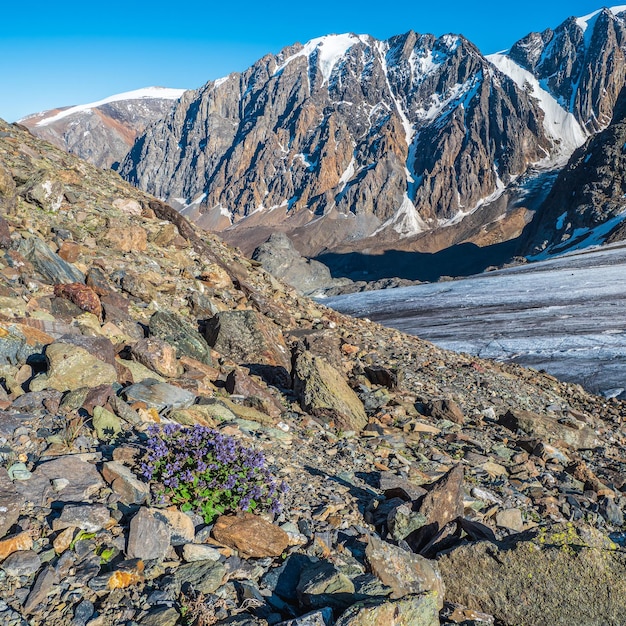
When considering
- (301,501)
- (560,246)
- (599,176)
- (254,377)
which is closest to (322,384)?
(254,377)

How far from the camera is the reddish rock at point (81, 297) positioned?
855 centimetres

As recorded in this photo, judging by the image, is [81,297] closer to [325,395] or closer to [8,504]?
[325,395]

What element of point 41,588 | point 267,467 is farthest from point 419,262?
point 41,588

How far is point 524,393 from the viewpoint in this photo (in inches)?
512

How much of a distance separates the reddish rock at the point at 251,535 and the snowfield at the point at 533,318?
1638 centimetres

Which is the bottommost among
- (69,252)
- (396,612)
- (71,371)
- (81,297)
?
(396,612)

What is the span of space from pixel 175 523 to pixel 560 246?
130903 mm

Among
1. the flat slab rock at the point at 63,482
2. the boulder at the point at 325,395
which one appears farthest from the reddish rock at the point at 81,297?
the flat slab rock at the point at 63,482

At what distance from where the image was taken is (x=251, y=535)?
3.99 meters

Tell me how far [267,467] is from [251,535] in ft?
4.31

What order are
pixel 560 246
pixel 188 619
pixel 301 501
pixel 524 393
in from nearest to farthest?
pixel 188 619, pixel 301 501, pixel 524 393, pixel 560 246

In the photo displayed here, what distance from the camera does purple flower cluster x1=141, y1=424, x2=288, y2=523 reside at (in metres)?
4.32

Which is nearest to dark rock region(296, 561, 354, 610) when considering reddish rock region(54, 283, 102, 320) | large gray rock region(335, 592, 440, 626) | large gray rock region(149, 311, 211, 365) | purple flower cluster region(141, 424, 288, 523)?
large gray rock region(335, 592, 440, 626)

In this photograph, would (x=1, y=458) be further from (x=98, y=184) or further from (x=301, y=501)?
(x=98, y=184)
